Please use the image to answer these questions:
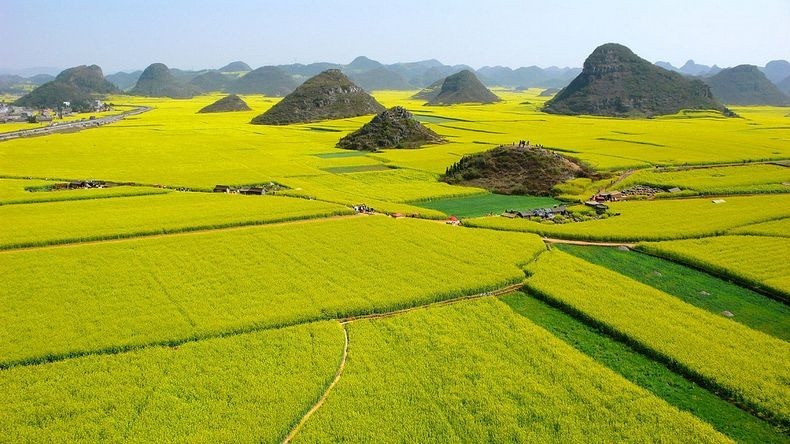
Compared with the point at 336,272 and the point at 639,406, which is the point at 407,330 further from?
the point at 639,406

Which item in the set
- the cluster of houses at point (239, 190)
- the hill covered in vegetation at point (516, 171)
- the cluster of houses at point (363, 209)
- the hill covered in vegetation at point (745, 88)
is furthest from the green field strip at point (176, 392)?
the hill covered in vegetation at point (745, 88)

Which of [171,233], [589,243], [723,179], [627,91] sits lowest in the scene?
[589,243]

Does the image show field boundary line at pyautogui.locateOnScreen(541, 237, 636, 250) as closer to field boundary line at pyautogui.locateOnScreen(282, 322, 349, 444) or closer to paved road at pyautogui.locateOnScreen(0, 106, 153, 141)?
field boundary line at pyautogui.locateOnScreen(282, 322, 349, 444)

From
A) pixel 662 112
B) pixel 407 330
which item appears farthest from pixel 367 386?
pixel 662 112

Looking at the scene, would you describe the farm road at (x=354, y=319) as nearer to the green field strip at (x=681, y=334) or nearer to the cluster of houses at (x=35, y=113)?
the green field strip at (x=681, y=334)

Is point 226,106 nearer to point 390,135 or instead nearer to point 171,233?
point 390,135

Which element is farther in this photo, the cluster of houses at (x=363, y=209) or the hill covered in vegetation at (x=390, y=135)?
the hill covered in vegetation at (x=390, y=135)

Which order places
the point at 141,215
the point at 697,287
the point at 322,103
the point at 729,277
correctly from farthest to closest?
1. the point at 322,103
2. the point at 141,215
3. the point at 729,277
4. the point at 697,287

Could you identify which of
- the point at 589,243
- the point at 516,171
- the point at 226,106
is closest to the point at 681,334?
the point at 589,243
